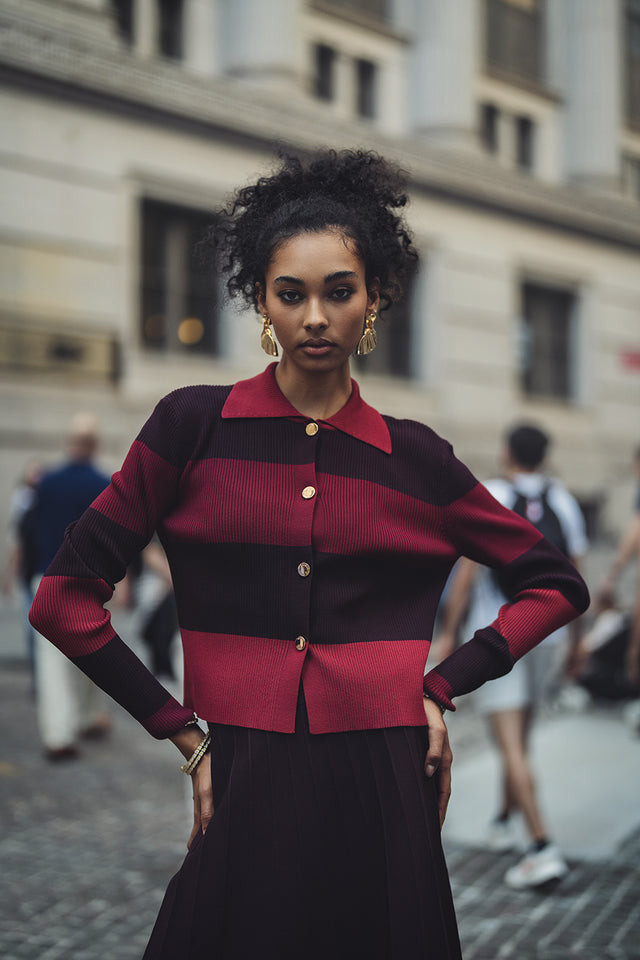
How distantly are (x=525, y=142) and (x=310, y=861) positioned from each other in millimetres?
21050

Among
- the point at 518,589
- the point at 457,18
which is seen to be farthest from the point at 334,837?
the point at 457,18

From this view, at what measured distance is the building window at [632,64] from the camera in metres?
22.4

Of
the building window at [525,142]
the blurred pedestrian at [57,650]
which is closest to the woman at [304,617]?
the blurred pedestrian at [57,650]

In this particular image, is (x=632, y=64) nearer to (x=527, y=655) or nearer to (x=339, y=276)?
(x=527, y=655)

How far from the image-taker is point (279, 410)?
2.23 meters

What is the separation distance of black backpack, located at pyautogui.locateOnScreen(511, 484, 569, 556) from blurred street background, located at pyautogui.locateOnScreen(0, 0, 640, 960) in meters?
1.54

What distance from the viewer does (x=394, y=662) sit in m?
2.17

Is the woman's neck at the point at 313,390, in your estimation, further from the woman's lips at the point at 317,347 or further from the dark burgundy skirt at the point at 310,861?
the dark burgundy skirt at the point at 310,861

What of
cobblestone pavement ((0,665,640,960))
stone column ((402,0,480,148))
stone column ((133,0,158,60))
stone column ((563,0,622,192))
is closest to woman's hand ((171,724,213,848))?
cobblestone pavement ((0,665,640,960))

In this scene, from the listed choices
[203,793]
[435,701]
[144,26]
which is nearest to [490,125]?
[144,26]

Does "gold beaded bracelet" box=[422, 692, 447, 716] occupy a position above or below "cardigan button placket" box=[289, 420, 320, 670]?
below

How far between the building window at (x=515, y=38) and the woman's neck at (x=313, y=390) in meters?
19.8

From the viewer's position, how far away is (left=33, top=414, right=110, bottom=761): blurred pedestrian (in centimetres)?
692

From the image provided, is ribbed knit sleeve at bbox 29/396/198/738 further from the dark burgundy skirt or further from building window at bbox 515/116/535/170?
building window at bbox 515/116/535/170
